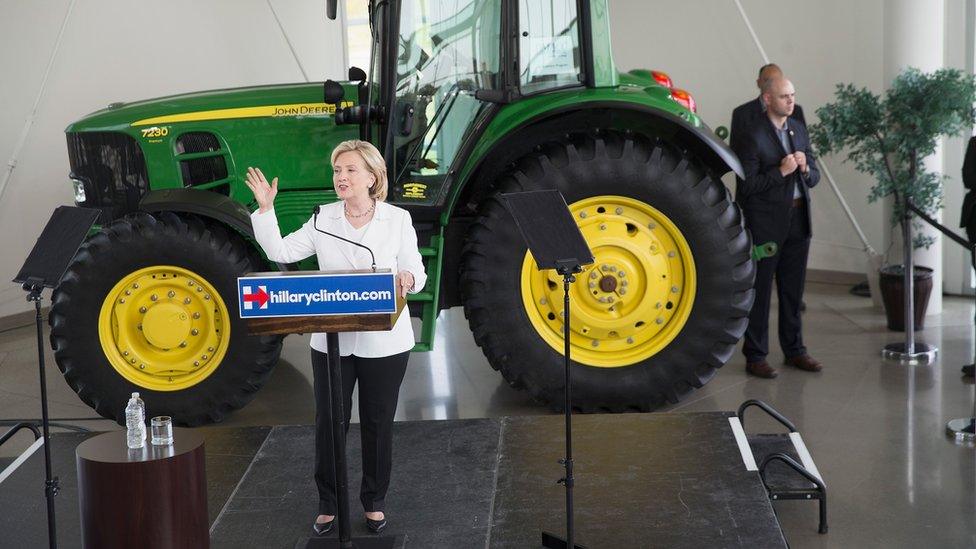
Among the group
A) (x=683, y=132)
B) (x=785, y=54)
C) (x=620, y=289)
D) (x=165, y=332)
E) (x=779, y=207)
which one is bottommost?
(x=165, y=332)

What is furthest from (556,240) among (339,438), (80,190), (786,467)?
(80,190)

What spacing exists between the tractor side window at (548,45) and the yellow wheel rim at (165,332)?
1.71 m

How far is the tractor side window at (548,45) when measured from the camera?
4602 mm

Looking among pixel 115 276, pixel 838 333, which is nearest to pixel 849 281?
pixel 838 333

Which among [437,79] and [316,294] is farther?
[437,79]

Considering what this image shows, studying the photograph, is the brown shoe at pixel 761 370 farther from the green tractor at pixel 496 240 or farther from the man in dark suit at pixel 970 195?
the man in dark suit at pixel 970 195

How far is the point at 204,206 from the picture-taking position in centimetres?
480

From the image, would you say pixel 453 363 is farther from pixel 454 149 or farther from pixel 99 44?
pixel 99 44

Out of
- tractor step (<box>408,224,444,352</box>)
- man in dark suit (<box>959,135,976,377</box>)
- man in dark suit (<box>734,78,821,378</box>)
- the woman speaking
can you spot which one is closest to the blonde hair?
the woman speaking

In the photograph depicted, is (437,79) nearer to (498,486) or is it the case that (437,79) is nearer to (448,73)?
(448,73)

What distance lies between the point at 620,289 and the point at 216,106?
2116mm

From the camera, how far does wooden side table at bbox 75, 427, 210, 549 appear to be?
9.78 ft

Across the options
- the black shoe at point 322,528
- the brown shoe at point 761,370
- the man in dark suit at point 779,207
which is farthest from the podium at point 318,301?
the brown shoe at point 761,370

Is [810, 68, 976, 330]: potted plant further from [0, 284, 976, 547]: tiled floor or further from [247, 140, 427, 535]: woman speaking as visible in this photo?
[247, 140, 427, 535]: woman speaking
